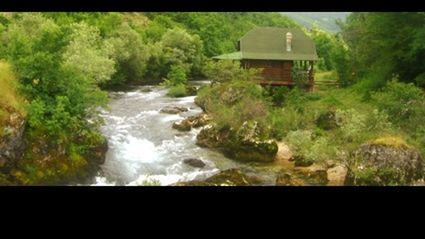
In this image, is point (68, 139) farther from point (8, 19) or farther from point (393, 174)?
point (393, 174)

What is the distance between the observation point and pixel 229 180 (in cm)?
581

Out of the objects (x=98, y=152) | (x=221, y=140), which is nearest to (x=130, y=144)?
(x=98, y=152)

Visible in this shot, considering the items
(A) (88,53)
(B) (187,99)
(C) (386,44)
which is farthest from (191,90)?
(C) (386,44)

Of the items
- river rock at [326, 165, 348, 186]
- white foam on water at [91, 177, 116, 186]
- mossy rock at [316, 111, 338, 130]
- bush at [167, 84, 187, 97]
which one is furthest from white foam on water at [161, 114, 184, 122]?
river rock at [326, 165, 348, 186]

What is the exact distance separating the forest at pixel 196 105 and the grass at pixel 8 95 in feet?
0.04

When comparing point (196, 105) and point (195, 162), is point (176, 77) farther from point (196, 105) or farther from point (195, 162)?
point (195, 162)

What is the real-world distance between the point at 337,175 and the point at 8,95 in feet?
12.0

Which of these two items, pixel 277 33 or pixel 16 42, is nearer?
pixel 16 42

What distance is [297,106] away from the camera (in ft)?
19.9

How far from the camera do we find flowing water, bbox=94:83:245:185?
5.78 m

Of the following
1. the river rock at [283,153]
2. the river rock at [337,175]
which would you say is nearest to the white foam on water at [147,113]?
the river rock at [283,153]
